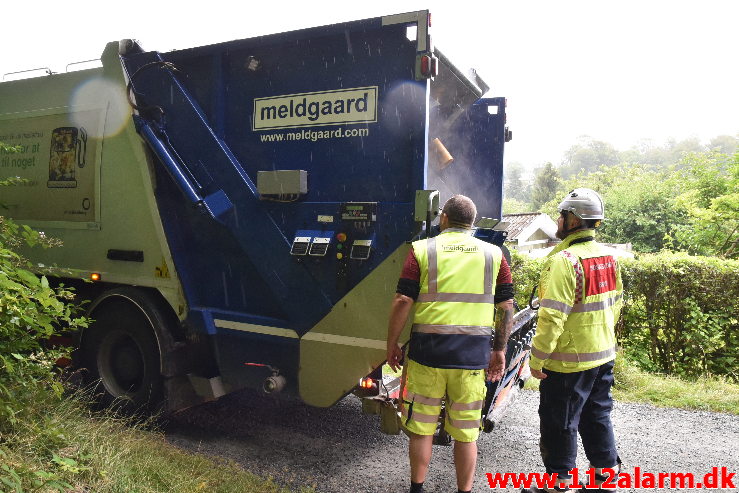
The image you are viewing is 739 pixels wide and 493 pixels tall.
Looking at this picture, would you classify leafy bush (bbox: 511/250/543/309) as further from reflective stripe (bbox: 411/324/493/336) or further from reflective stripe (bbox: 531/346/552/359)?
reflective stripe (bbox: 411/324/493/336)

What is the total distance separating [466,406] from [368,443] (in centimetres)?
132

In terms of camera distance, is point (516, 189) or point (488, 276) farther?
point (516, 189)

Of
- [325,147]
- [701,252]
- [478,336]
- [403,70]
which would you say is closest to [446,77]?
[403,70]

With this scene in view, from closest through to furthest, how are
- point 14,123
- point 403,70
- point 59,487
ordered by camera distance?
point 59,487 → point 403,70 → point 14,123

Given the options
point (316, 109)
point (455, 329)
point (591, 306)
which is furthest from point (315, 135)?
point (591, 306)

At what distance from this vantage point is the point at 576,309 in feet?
9.89

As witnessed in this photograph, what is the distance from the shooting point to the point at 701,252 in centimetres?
1756

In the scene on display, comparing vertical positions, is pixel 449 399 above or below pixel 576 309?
below

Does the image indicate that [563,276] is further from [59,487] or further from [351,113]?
[59,487]

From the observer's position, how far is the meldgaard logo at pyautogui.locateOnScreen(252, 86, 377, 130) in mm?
3402

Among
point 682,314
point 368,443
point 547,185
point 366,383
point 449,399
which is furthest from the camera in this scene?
point 547,185

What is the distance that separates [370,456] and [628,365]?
3.22 metres

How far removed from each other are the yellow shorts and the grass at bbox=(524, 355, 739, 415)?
7.52 feet

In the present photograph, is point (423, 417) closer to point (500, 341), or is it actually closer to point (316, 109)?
point (500, 341)
